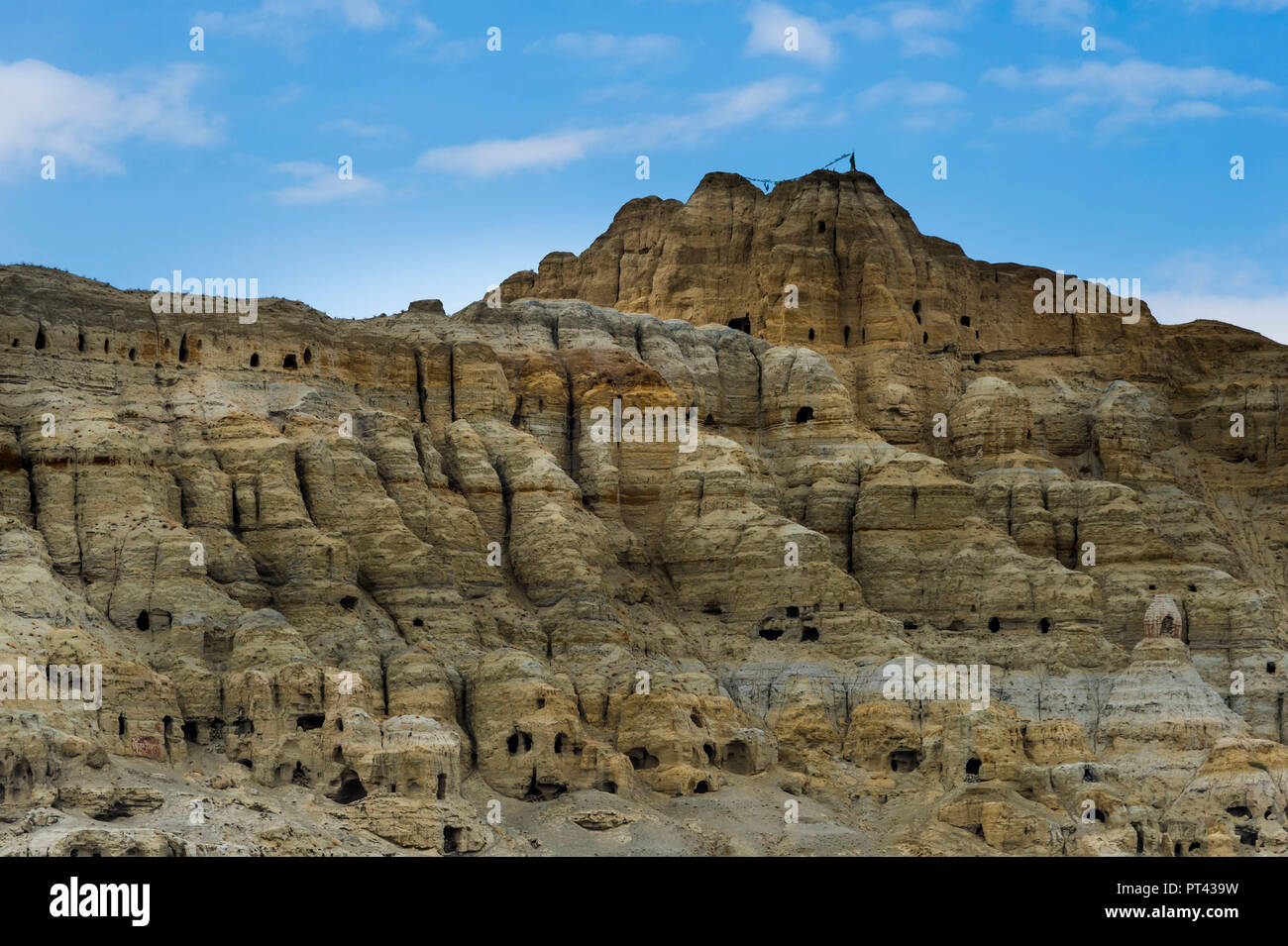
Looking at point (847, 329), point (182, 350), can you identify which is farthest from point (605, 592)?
point (847, 329)

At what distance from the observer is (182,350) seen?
11012cm

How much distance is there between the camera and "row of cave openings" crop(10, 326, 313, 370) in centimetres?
10631

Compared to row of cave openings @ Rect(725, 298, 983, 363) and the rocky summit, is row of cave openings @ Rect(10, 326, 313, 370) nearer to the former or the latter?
the rocky summit

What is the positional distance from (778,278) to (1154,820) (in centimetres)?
5116

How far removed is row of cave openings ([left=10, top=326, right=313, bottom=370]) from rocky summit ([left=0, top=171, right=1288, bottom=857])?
118mm

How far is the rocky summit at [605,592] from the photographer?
3558 inches

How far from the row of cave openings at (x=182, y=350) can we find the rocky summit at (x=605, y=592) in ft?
0.39

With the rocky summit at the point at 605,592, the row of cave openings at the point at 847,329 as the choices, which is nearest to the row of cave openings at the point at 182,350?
the rocky summit at the point at 605,592

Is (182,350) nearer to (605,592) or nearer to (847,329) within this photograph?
(605,592)

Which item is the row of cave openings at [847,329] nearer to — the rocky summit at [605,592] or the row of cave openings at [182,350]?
the rocky summit at [605,592]

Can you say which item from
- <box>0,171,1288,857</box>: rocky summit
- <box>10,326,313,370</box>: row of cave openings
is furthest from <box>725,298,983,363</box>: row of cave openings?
<box>10,326,313,370</box>: row of cave openings

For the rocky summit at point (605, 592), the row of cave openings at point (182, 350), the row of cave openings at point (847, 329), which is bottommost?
the rocky summit at point (605, 592)

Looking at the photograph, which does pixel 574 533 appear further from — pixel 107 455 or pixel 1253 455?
pixel 1253 455

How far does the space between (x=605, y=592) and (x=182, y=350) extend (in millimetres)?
21503
